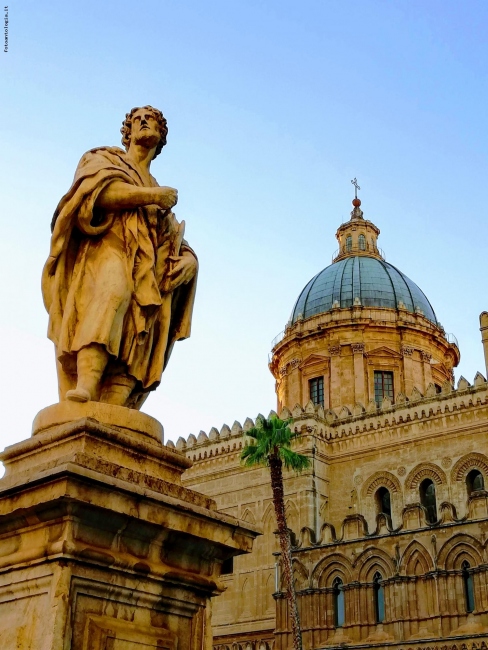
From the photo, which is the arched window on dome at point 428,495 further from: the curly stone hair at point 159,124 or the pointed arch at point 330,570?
the curly stone hair at point 159,124

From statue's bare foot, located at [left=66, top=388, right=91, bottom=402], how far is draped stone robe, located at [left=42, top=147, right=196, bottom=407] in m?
0.25

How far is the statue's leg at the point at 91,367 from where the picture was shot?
14.9 feet

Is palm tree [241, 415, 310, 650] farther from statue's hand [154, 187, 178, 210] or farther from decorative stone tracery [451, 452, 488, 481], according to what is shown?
statue's hand [154, 187, 178, 210]

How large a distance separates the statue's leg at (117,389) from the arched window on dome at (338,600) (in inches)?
1047

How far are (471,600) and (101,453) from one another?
2529 centimetres

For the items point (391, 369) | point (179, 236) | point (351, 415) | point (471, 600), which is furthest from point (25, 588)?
point (391, 369)

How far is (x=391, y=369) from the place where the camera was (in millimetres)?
43812

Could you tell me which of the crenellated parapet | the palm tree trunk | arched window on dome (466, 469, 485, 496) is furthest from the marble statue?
arched window on dome (466, 469, 485, 496)

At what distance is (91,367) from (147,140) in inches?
60.3

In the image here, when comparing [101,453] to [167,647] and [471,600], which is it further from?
Result: [471,600]

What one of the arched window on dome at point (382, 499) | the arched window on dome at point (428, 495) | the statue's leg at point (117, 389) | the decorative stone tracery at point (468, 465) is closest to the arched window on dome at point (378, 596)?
the arched window on dome at point (428, 495)

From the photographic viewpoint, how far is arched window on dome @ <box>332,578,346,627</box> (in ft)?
97.0

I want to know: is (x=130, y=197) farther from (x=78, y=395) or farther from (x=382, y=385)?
(x=382, y=385)

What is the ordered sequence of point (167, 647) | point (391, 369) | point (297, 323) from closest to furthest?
point (167, 647) < point (391, 369) < point (297, 323)
